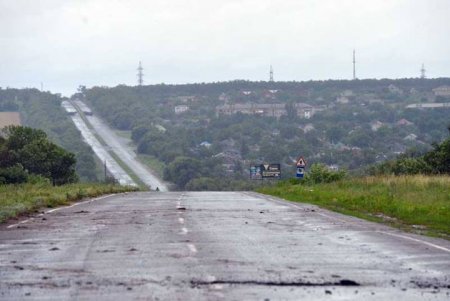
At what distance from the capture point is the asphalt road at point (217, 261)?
38.5 feet

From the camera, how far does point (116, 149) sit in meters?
156

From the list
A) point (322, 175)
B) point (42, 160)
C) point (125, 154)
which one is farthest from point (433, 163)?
point (125, 154)

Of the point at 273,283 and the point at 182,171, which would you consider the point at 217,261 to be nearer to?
the point at 273,283

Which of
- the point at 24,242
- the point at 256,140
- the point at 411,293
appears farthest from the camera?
the point at 256,140

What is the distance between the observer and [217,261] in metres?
14.7

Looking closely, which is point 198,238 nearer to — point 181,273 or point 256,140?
point 181,273

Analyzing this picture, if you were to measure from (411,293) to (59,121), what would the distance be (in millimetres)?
161324

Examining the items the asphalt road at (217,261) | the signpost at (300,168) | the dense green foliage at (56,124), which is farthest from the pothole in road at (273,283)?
the dense green foliage at (56,124)

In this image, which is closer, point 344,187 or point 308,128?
point 344,187

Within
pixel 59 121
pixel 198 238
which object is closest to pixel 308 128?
pixel 59 121

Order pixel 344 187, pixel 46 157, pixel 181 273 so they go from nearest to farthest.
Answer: pixel 181 273 < pixel 344 187 < pixel 46 157

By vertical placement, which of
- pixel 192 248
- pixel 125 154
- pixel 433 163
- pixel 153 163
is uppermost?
pixel 192 248

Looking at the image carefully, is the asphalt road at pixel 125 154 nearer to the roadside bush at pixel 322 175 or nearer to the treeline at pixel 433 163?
the roadside bush at pixel 322 175

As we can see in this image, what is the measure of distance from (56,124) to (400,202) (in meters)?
137
